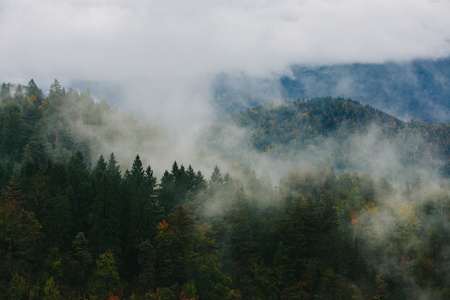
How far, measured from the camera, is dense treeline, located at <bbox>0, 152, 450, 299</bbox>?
64125 millimetres

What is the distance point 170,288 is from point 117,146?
111594mm

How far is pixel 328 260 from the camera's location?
8056cm

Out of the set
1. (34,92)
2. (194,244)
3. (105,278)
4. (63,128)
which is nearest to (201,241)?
(194,244)

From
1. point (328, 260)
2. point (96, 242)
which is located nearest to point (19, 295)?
point (96, 242)

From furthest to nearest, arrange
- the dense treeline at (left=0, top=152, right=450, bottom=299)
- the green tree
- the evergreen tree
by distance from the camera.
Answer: the evergreen tree
the dense treeline at (left=0, top=152, right=450, bottom=299)
the green tree

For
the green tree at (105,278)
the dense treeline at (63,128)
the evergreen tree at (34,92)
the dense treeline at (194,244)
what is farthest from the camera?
the evergreen tree at (34,92)

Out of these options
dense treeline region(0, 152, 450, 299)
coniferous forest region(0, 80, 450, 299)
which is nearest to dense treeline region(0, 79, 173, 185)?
coniferous forest region(0, 80, 450, 299)

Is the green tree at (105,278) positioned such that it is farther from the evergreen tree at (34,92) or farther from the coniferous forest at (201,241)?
the evergreen tree at (34,92)

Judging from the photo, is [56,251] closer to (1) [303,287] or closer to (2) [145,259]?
(2) [145,259]

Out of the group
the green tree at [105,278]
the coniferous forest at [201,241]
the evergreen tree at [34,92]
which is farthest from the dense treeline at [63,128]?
the green tree at [105,278]

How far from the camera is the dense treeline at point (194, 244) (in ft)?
210

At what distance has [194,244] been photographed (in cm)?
7631

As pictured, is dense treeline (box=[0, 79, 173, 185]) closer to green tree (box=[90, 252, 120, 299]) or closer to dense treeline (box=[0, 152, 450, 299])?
dense treeline (box=[0, 152, 450, 299])

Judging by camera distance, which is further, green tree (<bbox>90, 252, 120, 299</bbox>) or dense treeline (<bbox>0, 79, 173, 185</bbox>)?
dense treeline (<bbox>0, 79, 173, 185</bbox>)
